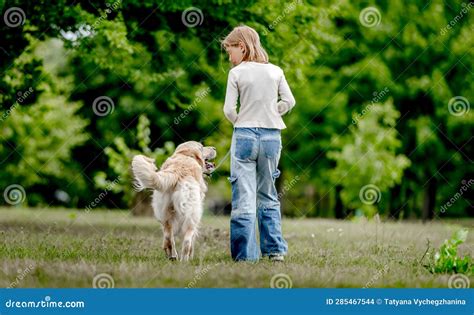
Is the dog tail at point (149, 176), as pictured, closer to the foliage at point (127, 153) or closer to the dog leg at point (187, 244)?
the dog leg at point (187, 244)

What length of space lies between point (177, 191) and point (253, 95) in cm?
136

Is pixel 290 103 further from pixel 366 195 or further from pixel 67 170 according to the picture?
pixel 67 170

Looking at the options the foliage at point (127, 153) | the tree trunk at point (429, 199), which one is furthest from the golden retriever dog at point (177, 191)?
the tree trunk at point (429, 199)

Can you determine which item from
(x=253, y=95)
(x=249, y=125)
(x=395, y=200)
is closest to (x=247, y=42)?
(x=253, y=95)

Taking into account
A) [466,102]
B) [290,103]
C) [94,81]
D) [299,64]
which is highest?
[466,102]

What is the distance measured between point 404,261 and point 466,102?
18.3 m

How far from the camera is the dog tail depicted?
740 cm

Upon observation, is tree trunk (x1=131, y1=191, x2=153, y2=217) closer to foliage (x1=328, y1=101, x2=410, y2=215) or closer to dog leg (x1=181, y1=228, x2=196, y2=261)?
foliage (x1=328, y1=101, x2=410, y2=215)

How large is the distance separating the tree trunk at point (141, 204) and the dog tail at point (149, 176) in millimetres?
15981

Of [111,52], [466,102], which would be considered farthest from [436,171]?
[111,52]

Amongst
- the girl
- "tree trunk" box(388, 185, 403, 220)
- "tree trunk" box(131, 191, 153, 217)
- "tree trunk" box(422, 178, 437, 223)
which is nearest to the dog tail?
the girl

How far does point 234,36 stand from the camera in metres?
7.57

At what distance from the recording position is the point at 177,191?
7797 mm

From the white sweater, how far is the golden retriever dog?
0.87 m
